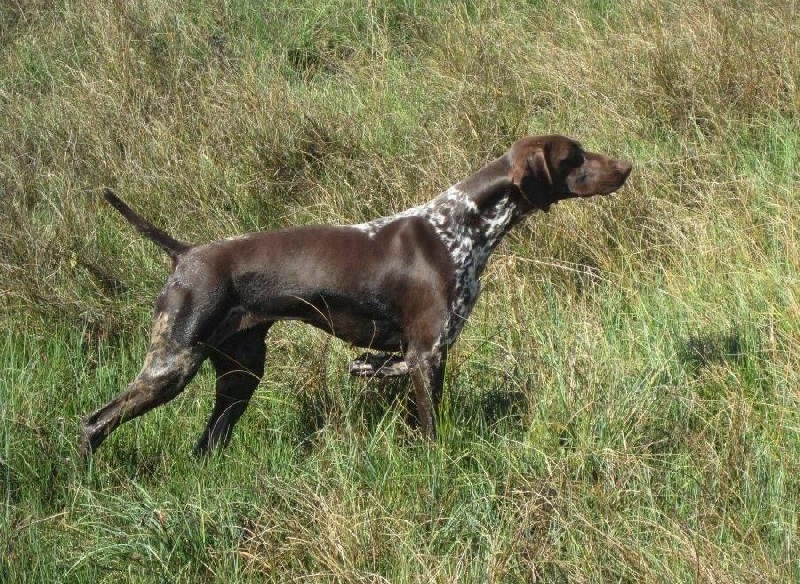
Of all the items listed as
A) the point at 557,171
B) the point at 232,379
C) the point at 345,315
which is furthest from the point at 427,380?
the point at 557,171

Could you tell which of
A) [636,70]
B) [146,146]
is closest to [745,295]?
[636,70]

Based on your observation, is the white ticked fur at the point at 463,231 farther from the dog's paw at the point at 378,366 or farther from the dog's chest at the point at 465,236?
the dog's paw at the point at 378,366

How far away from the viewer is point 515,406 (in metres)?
4.89

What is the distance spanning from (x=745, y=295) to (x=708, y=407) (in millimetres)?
897

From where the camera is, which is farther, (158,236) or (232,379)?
(232,379)

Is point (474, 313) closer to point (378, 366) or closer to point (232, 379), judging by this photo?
point (378, 366)

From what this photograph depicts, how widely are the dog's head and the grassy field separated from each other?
1.26 ft

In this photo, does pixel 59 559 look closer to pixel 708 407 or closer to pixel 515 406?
pixel 515 406

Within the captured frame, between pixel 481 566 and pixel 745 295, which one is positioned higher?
pixel 481 566

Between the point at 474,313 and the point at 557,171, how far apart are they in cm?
101

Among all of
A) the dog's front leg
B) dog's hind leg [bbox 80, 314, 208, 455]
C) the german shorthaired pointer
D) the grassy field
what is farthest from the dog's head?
dog's hind leg [bbox 80, 314, 208, 455]

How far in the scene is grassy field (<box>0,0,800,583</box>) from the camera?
155 inches

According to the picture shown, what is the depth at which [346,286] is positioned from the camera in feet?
15.7

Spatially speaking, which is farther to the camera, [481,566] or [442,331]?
[442,331]
